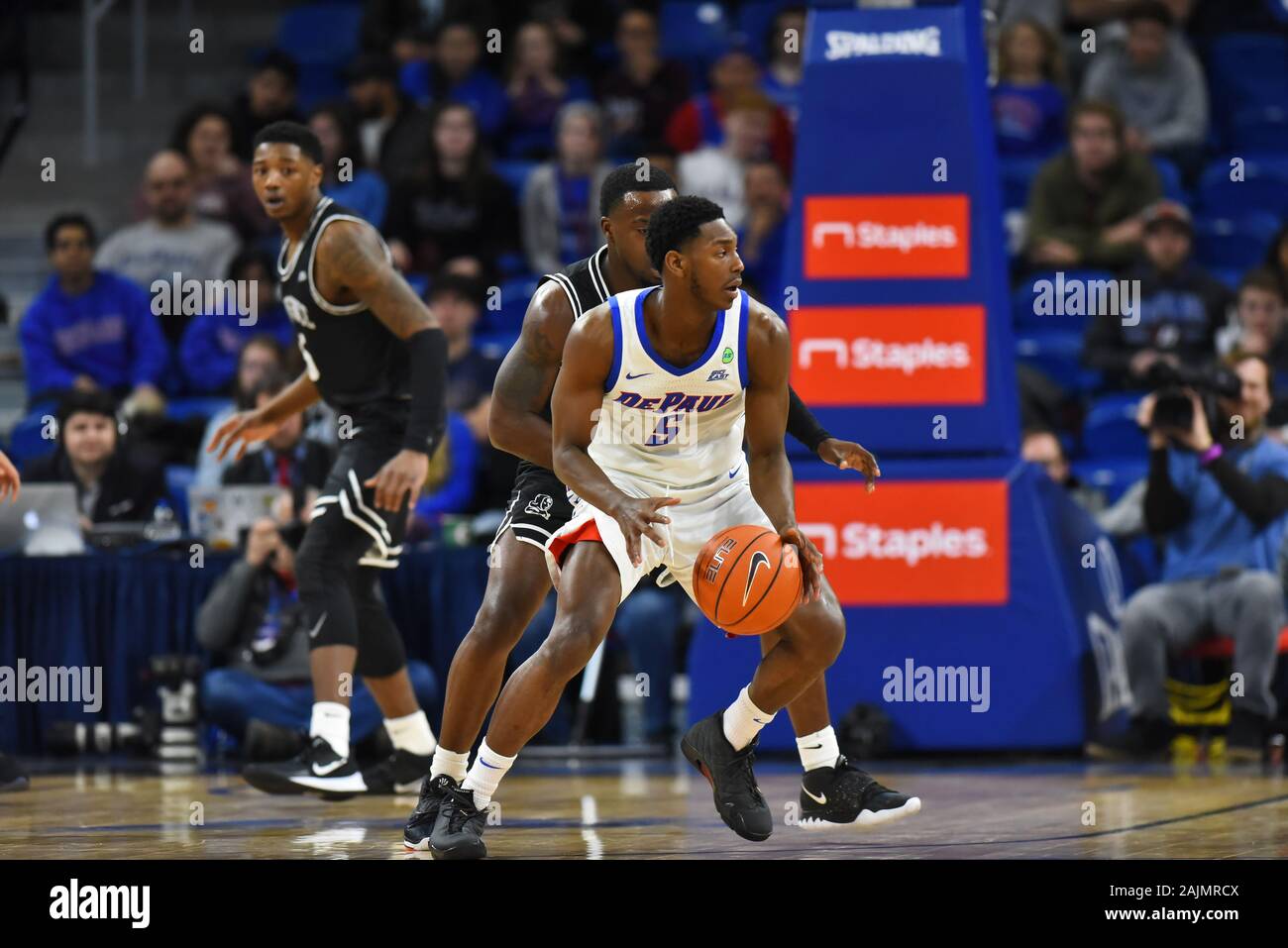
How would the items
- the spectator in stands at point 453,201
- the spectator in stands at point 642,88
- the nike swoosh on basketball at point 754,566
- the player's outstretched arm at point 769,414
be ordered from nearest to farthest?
the nike swoosh on basketball at point 754,566, the player's outstretched arm at point 769,414, the spectator in stands at point 453,201, the spectator in stands at point 642,88

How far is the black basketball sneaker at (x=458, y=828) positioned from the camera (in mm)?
4961

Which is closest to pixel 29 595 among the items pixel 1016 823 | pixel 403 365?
pixel 403 365

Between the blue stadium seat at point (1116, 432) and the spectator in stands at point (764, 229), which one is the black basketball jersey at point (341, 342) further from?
the blue stadium seat at point (1116, 432)

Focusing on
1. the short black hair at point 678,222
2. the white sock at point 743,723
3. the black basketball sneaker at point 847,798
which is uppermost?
the short black hair at point 678,222

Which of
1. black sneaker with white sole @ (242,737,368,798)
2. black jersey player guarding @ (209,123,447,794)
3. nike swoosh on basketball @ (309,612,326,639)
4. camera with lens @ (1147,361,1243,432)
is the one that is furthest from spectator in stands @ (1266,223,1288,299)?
black sneaker with white sole @ (242,737,368,798)

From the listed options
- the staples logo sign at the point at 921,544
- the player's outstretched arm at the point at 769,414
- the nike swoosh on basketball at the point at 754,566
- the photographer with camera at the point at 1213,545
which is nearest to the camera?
the nike swoosh on basketball at the point at 754,566

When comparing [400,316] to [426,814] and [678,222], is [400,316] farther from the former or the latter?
[426,814]

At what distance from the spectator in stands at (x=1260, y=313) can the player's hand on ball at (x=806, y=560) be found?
209 inches

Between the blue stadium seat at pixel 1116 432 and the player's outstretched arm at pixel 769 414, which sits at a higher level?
the player's outstretched arm at pixel 769 414

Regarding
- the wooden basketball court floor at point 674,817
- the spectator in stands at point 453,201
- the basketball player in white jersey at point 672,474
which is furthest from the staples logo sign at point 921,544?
the spectator in stands at point 453,201

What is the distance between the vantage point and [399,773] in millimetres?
6828

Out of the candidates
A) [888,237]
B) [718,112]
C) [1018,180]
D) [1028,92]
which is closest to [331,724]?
[888,237]

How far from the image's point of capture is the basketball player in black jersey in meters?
5.43

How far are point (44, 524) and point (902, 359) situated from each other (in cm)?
388
